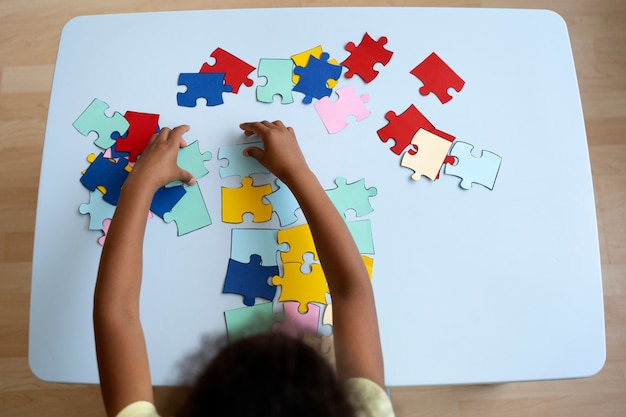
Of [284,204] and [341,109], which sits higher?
[341,109]

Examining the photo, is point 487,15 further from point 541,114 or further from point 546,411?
point 546,411

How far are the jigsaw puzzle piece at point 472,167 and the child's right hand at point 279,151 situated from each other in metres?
0.26

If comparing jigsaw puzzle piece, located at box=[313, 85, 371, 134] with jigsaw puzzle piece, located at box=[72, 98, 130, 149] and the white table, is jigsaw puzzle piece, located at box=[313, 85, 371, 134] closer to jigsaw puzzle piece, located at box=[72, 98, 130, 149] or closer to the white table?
the white table

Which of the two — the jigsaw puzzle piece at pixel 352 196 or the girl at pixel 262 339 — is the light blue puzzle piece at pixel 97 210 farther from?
the jigsaw puzzle piece at pixel 352 196

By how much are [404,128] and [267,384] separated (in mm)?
560

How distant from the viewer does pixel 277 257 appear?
861mm

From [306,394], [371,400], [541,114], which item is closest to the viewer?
[306,394]

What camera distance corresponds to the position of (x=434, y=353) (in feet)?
2.72

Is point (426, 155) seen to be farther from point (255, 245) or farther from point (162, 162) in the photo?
point (162, 162)

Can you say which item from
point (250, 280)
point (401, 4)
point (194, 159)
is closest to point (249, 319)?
point (250, 280)

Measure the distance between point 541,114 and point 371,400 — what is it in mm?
609

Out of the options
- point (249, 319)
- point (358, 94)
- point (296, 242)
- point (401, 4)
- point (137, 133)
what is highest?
point (401, 4)

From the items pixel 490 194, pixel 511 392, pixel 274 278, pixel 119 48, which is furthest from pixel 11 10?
pixel 511 392

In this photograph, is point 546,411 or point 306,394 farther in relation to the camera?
point 546,411
